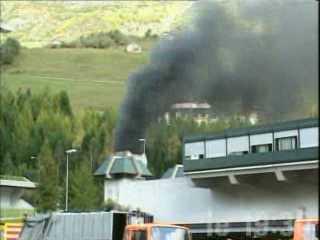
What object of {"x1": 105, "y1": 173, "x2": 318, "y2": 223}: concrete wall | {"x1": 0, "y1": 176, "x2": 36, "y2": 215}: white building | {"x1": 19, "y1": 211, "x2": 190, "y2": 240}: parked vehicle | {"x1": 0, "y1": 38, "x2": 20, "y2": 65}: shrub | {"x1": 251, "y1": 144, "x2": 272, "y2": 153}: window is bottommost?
{"x1": 19, "y1": 211, "x2": 190, "y2": 240}: parked vehicle

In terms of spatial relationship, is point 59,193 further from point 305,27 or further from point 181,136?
point 305,27

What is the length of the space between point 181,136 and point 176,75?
6564mm

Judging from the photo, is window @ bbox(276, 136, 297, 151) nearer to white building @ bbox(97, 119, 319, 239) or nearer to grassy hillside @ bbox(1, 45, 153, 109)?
white building @ bbox(97, 119, 319, 239)

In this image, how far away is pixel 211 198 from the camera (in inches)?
971

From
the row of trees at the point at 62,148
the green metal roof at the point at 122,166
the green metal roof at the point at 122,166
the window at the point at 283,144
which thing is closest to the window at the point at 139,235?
the row of trees at the point at 62,148

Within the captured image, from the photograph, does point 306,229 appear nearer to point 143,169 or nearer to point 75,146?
point 75,146

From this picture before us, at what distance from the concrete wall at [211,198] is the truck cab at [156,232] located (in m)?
1.61

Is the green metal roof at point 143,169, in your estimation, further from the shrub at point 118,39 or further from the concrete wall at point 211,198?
the shrub at point 118,39

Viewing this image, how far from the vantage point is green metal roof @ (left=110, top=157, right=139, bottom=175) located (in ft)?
90.1

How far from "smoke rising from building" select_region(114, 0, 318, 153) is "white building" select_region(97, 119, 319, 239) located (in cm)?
184

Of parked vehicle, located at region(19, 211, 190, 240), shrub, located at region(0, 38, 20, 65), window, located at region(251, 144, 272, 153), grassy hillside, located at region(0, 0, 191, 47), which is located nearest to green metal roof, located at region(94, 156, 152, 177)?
parked vehicle, located at region(19, 211, 190, 240)

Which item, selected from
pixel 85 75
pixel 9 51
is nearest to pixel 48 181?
pixel 85 75

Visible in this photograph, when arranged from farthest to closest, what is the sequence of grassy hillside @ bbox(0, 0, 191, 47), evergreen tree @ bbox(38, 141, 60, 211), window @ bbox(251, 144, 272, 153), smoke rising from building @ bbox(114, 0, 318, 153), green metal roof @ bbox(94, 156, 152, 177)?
grassy hillside @ bbox(0, 0, 191, 47), window @ bbox(251, 144, 272, 153), green metal roof @ bbox(94, 156, 152, 177), evergreen tree @ bbox(38, 141, 60, 211), smoke rising from building @ bbox(114, 0, 318, 153)

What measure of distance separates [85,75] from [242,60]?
46.5 m
